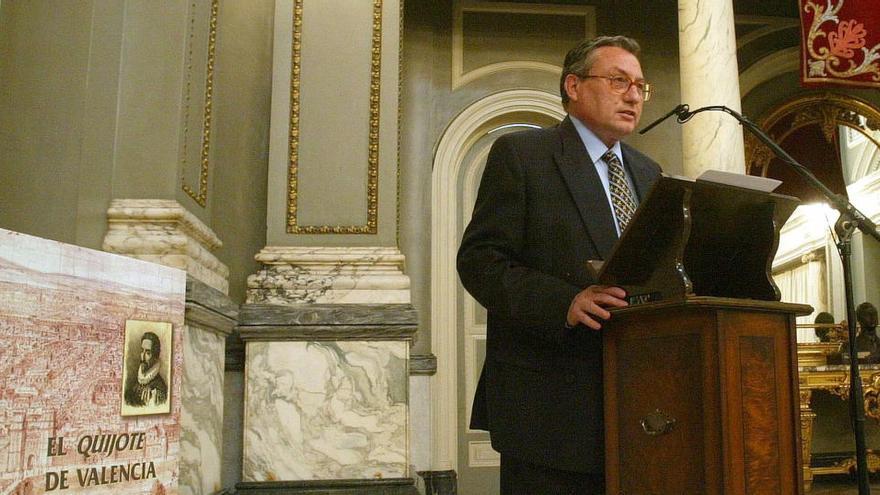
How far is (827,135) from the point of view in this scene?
632 centimetres

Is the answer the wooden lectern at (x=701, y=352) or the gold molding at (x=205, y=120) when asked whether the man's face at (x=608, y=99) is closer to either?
the wooden lectern at (x=701, y=352)

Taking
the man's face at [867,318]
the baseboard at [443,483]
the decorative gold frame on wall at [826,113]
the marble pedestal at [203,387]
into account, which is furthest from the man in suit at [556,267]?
the decorative gold frame on wall at [826,113]

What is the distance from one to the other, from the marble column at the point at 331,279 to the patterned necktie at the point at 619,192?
4.84ft

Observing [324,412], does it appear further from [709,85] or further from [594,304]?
[709,85]

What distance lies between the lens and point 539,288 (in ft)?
5.33

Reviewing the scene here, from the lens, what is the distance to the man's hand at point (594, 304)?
151 centimetres

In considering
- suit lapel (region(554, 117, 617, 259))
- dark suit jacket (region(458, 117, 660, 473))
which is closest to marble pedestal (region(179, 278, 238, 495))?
dark suit jacket (region(458, 117, 660, 473))

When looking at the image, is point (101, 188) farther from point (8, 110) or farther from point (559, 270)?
point (559, 270)

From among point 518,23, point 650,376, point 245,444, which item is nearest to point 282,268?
point 245,444

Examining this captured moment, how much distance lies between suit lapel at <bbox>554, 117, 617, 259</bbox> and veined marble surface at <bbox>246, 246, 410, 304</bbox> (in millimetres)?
1551

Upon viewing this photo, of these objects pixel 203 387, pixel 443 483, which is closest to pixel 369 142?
pixel 203 387

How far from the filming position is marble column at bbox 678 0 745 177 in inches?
146

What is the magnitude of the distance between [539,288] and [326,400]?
1.70 meters

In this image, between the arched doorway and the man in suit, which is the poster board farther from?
the arched doorway
